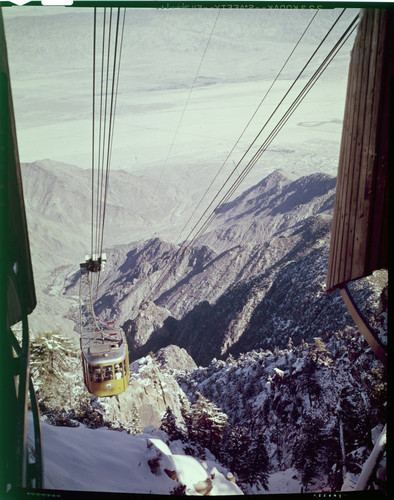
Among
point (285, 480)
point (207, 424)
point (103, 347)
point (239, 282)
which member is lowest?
point (285, 480)

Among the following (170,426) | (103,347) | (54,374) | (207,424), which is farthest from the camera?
(54,374)

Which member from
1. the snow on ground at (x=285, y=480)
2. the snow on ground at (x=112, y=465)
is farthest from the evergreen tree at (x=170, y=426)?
the snow on ground at (x=285, y=480)

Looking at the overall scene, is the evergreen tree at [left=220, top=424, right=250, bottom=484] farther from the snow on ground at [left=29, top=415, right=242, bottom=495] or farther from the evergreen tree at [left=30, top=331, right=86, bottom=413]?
the evergreen tree at [left=30, top=331, right=86, bottom=413]

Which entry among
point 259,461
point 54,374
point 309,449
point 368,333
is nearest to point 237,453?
point 259,461

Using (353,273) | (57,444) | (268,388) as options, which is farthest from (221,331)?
(353,273)

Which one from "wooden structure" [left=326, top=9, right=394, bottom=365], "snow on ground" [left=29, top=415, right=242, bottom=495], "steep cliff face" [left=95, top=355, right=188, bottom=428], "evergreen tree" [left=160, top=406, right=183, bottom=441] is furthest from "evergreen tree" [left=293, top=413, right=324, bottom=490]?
"wooden structure" [left=326, top=9, right=394, bottom=365]

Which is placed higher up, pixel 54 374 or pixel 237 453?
pixel 54 374

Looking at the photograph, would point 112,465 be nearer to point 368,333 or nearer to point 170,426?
point 170,426
